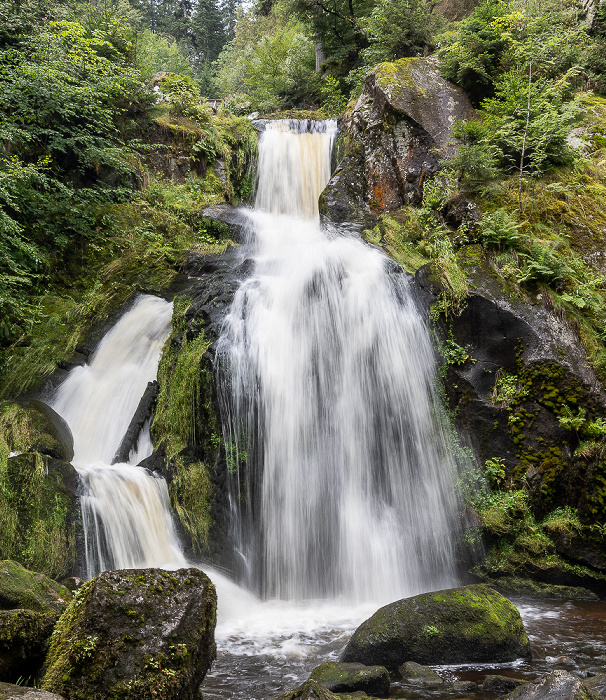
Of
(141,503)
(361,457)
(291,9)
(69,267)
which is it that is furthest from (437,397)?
(291,9)

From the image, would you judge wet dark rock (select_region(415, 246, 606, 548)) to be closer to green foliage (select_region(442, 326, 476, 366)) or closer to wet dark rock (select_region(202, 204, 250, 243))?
green foliage (select_region(442, 326, 476, 366))

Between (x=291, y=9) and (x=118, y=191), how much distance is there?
41.1 feet

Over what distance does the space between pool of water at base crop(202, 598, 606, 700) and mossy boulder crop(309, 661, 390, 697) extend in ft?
0.51

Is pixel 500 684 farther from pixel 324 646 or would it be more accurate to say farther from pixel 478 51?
pixel 478 51

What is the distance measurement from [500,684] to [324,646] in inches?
67.7

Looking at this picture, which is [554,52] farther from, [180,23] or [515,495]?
[180,23]

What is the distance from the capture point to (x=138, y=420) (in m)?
7.46

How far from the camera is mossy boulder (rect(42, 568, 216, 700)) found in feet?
8.82

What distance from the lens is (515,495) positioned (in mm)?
6398

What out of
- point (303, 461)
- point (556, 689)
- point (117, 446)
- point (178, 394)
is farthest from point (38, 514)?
point (556, 689)

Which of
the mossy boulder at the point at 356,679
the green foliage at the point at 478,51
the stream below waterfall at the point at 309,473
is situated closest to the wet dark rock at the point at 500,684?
the stream below waterfall at the point at 309,473

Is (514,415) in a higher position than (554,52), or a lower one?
lower

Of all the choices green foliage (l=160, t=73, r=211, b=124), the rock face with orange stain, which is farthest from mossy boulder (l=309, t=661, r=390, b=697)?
green foliage (l=160, t=73, r=211, b=124)

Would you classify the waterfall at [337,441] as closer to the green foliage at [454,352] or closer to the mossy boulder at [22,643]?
the green foliage at [454,352]
